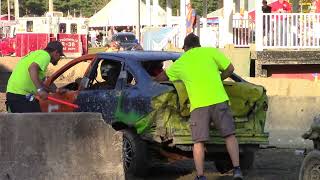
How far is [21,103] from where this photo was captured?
8.88 m

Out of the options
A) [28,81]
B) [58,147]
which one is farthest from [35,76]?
[58,147]

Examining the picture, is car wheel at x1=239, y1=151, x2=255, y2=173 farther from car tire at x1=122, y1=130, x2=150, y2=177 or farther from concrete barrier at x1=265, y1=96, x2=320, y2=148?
concrete barrier at x1=265, y1=96, x2=320, y2=148

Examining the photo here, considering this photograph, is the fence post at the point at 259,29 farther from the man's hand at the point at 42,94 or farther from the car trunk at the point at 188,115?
the man's hand at the point at 42,94

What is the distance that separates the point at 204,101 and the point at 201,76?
0.92 ft

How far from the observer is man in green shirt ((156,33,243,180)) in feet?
24.1

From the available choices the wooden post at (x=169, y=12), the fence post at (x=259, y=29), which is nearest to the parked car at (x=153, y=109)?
the fence post at (x=259, y=29)

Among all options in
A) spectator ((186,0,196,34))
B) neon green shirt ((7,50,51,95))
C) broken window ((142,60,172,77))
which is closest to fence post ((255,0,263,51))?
spectator ((186,0,196,34))

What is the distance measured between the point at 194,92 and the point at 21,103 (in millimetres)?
2648

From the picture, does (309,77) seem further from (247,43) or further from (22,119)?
(22,119)

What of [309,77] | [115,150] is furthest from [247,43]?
[115,150]

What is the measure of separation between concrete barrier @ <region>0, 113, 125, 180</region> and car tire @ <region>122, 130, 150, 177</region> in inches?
73.2

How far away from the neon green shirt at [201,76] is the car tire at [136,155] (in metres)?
0.99

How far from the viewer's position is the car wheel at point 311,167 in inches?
273

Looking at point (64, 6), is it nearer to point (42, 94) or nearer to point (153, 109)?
point (42, 94)
